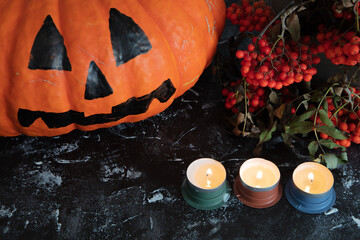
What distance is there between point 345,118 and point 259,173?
284 mm

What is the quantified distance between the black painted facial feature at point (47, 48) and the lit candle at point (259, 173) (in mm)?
484

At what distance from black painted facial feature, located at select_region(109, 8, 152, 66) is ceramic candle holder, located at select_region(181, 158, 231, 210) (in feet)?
0.95

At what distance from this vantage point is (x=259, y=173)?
2.59ft

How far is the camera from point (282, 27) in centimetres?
77

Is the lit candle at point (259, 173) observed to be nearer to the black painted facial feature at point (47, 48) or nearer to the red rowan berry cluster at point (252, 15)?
the red rowan berry cluster at point (252, 15)

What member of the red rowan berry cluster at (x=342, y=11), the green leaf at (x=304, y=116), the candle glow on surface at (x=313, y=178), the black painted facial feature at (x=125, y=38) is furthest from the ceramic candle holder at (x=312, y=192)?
the black painted facial feature at (x=125, y=38)

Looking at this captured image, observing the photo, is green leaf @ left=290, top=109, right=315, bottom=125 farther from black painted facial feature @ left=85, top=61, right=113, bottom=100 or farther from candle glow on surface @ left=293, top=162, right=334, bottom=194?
black painted facial feature @ left=85, top=61, right=113, bottom=100

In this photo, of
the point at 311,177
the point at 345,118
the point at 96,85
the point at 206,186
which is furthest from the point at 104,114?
the point at 345,118

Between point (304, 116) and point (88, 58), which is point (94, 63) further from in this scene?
point (304, 116)

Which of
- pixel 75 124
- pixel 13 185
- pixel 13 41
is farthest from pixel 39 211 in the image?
pixel 13 41

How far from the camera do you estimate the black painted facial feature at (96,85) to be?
771 millimetres

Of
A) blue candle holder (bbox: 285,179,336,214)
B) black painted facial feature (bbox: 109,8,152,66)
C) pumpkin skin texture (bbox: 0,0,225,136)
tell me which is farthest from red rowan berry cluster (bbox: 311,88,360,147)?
black painted facial feature (bbox: 109,8,152,66)

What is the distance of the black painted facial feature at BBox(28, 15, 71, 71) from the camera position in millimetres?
746

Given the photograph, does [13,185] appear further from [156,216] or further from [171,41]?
[171,41]
